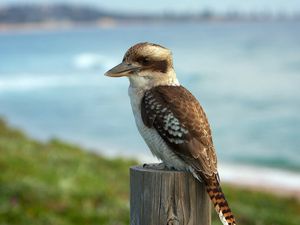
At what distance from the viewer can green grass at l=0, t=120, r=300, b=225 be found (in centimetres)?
1045

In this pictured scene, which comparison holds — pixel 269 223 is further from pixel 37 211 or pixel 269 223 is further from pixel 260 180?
pixel 260 180

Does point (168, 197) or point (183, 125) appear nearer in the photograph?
point (168, 197)

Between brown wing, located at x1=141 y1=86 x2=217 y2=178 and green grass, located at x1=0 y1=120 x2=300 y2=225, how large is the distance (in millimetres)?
5190

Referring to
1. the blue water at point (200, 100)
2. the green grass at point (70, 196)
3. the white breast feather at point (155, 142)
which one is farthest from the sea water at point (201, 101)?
the white breast feather at point (155, 142)

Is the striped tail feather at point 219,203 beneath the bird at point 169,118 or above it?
beneath

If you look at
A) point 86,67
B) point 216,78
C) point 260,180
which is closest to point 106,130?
point 260,180

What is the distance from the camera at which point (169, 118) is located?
16.4 feet

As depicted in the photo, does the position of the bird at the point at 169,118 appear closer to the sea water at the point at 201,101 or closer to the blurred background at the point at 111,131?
the blurred background at the point at 111,131

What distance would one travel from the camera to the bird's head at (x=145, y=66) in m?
5.09

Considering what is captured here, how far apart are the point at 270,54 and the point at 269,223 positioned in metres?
81.0

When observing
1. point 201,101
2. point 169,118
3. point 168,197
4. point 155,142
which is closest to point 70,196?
point 155,142

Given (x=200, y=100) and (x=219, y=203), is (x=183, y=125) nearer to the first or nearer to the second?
(x=219, y=203)

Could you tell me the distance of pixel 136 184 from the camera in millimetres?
4848

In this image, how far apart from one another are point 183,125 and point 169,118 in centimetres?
12
